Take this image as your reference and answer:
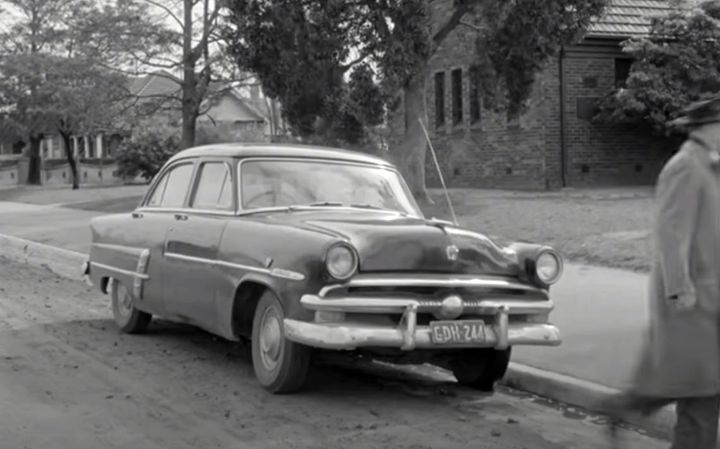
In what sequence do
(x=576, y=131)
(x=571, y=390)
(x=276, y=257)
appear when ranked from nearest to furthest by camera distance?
1. (x=276, y=257)
2. (x=571, y=390)
3. (x=576, y=131)

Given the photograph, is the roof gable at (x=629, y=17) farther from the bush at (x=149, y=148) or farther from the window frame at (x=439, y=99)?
the bush at (x=149, y=148)

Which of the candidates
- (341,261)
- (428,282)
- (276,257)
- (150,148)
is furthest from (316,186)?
(150,148)

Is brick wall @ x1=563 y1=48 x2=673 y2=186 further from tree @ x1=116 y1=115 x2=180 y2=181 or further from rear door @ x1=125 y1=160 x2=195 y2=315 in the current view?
tree @ x1=116 y1=115 x2=180 y2=181

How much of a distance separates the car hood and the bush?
3541cm

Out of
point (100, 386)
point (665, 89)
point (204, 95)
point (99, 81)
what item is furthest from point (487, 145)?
point (100, 386)

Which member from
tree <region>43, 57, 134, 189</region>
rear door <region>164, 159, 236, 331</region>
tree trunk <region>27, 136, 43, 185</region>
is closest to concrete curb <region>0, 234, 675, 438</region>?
rear door <region>164, 159, 236, 331</region>

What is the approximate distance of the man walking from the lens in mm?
4320

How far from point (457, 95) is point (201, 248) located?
809 inches

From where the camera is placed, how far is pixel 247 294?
713 centimetres

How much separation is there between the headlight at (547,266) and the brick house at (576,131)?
53.3 ft

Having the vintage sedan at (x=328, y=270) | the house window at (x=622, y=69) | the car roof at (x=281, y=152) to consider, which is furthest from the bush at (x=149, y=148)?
the car roof at (x=281, y=152)

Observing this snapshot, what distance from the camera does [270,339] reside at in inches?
269

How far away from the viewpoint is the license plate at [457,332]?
634 centimetres

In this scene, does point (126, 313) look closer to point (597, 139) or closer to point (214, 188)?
point (214, 188)
